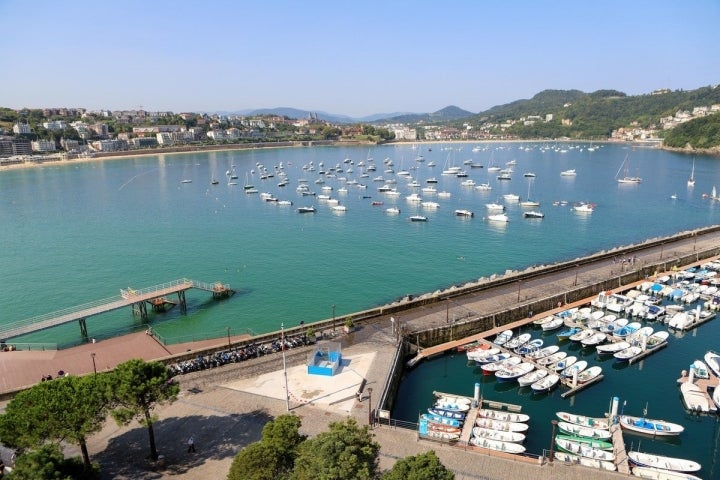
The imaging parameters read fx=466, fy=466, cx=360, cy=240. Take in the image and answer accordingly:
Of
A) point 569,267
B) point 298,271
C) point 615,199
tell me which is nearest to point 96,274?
point 298,271

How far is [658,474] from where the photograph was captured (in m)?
18.4

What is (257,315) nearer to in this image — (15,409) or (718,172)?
(15,409)

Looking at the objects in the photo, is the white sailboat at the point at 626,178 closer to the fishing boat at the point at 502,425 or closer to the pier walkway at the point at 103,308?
the pier walkway at the point at 103,308

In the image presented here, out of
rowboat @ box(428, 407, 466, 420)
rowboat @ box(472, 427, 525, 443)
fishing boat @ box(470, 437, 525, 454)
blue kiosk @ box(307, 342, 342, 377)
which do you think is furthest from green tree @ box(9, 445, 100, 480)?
rowboat @ box(472, 427, 525, 443)

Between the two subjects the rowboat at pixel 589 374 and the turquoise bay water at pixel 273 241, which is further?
the turquoise bay water at pixel 273 241

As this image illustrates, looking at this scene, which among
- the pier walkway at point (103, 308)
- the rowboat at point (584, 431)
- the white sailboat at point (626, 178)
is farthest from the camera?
the white sailboat at point (626, 178)

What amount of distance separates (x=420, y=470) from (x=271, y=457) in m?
4.66

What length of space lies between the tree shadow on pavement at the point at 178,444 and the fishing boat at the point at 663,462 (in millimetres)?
15991

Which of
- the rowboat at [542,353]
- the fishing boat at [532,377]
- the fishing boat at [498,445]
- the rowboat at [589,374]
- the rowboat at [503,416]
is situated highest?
the fishing boat at [498,445]

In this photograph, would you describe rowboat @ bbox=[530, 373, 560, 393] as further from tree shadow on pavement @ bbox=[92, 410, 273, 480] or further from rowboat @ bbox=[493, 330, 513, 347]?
tree shadow on pavement @ bbox=[92, 410, 273, 480]

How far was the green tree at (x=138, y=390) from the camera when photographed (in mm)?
16750

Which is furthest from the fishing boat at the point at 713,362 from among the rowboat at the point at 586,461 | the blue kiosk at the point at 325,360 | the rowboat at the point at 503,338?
the blue kiosk at the point at 325,360

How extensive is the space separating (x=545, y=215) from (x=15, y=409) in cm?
7455

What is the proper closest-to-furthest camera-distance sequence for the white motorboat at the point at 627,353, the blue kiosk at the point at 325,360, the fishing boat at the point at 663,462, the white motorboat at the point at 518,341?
the fishing boat at the point at 663,462 < the blue kiosk at the point at 325,360 < the white motorboat at the point at 627,353 < the white motorboat at the point at 518,341
